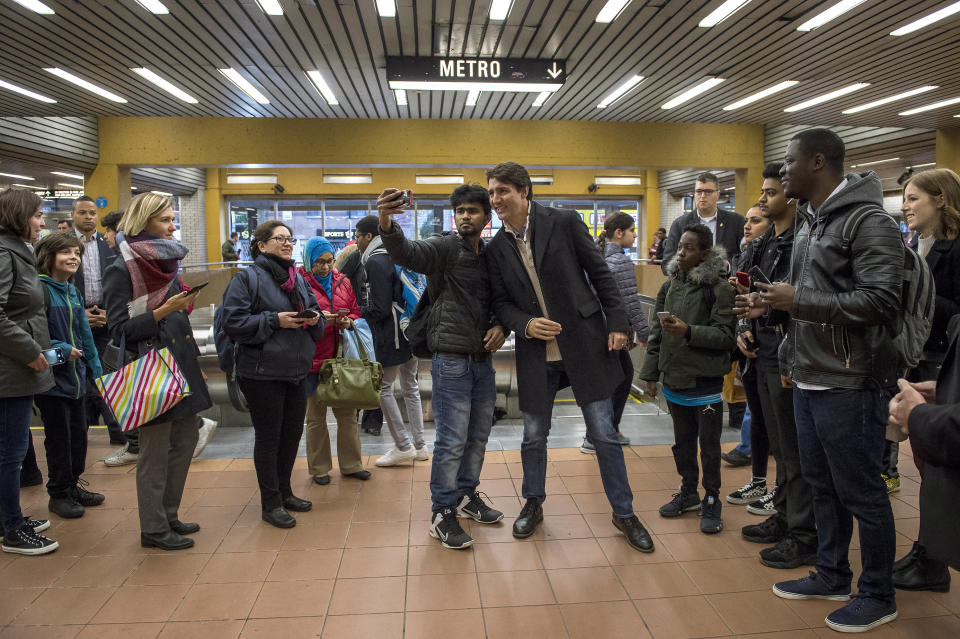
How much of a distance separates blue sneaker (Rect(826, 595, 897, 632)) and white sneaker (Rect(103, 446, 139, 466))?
4.32 m

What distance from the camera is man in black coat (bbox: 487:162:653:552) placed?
3.23 metres

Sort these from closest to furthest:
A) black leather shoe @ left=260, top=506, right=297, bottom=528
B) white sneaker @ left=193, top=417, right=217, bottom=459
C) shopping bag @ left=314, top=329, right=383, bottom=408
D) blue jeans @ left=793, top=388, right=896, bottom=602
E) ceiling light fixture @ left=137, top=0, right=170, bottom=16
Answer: blue jeans @ left=793, top=388, right=896, bottom=602, black leather shoe @ left=260, top=506, right=297, bottom=528, shopping bag @ left=314, top=329, right=383, bottom=408, white sneaker @ left=193, top=417, right=217, bottom=459, ceiling light fixture @ left=137, top=0, right=170, bottom=16

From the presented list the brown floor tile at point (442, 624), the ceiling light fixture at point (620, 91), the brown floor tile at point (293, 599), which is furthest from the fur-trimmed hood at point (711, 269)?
the ceiling light fixture at point (620, 91)

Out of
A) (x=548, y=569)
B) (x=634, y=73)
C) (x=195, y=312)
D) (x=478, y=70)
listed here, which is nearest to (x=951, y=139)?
(x=634, y=73)

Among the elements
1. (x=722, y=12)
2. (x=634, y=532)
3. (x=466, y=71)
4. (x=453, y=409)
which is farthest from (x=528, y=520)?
(x=466, y=71)

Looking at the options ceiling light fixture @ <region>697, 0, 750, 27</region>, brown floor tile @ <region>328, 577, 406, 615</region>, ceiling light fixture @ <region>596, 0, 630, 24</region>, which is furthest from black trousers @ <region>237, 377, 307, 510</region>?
ceiling light fixture @ <region>697, 0, 750, 27</region>

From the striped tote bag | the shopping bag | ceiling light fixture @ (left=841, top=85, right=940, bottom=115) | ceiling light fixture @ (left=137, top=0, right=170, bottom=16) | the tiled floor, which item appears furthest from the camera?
ceiling light fixture @ (left=841, top=85, right=940, bottom=115)

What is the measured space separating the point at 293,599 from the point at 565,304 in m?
1.80

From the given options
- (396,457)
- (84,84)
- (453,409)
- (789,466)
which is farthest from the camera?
(84,84)

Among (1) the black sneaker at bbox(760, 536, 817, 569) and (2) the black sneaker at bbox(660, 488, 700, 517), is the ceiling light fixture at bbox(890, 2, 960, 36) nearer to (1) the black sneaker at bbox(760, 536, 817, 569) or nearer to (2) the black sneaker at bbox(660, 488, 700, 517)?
(2) the black sneaker at bbox(660, 488, 700, 517)

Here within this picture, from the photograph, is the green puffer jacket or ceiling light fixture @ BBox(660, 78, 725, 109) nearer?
the green puffer jacket

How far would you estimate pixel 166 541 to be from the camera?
10.8 feet

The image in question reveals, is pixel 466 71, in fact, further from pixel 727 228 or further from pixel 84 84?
pixel 84 84

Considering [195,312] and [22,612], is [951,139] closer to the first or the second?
[195,312]
